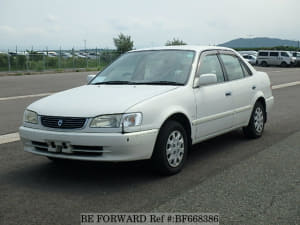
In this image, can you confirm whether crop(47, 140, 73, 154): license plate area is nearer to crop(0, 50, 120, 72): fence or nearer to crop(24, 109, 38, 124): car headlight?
crop(24, 109, 38, 124): car headlight

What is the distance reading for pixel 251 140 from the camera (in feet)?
23.8

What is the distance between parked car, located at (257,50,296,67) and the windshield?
4060 centimetres

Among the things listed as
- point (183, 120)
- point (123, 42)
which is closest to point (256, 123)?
point (183, 120)

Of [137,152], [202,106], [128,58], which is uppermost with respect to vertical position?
[128,58]

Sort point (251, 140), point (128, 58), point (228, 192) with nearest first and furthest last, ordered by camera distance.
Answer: point (228, 192), point (128, 58), point (251, 140)

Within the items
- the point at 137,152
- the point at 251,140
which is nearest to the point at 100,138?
the point at 137,152

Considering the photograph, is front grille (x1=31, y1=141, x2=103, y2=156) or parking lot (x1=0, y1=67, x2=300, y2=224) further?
front grille (x1=31, y1=141, x2=103, y2=156)

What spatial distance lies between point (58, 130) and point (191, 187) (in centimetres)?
151

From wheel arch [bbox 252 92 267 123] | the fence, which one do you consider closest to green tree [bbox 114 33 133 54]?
the fence

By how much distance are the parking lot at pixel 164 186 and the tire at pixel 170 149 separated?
0.40ft

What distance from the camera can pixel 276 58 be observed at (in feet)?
149

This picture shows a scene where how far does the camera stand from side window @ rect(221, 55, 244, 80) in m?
6.69

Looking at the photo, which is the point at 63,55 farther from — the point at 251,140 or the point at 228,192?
the point at 228,192

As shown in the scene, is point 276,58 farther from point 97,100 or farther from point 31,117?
point 31,117
